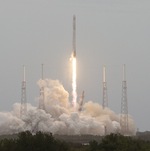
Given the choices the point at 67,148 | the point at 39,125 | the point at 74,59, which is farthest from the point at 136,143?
the point at 39,125

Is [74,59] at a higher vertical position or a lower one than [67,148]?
higher

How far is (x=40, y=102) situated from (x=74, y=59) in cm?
1242

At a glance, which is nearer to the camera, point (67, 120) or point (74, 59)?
point (74, 59)

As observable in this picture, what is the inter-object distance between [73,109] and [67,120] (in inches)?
99.5

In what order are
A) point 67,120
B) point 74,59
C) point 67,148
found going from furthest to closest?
point 67,120 → point 74,59 → point 67,148

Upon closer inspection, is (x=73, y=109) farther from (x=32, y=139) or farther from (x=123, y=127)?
(x=32, y=139)

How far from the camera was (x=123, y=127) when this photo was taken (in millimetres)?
115562

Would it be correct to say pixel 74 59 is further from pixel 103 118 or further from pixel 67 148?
pixel 67 148

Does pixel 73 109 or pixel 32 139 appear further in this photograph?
pixel 73 109

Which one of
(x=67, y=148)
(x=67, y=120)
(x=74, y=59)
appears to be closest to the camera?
Result: (x=67, y=148)

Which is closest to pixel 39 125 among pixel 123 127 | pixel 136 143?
pixel 123 127

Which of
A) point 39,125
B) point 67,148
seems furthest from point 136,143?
point 39,125

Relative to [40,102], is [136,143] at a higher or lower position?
lower

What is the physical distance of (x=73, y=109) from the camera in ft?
371
